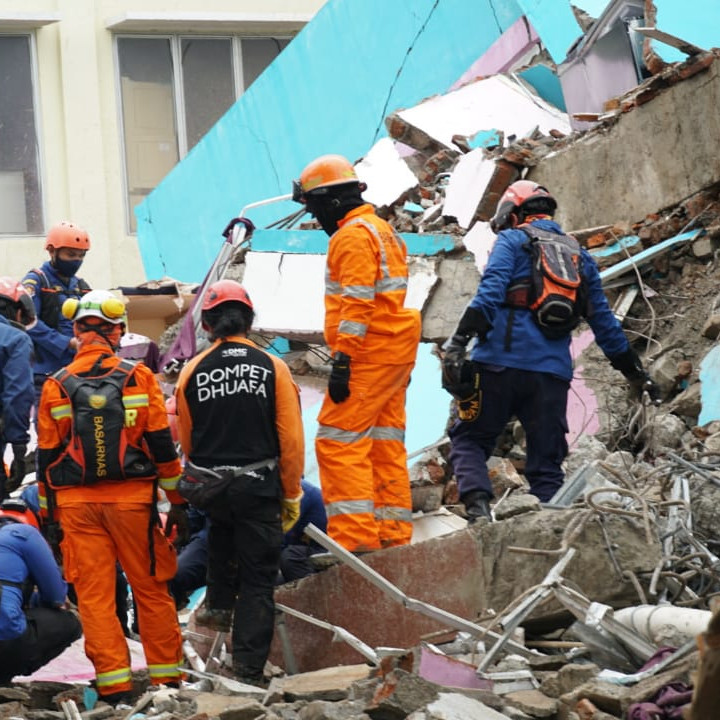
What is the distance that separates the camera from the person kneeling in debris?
20.2 feet

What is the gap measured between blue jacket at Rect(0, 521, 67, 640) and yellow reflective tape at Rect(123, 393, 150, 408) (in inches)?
25.0

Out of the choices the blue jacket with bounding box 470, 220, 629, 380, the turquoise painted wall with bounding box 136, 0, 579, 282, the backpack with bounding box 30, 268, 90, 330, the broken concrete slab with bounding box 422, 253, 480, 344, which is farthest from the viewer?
the turquoise painted wall with bounding box 136, 0, 579, 282

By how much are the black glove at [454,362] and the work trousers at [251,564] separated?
1.04 m

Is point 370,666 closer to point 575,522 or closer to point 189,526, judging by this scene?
point 575,522

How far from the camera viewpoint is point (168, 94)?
1698 centimetres

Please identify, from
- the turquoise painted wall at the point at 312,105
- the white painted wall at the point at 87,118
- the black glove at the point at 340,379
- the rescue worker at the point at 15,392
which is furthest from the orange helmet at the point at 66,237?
the white painted wall at the point at 87,118

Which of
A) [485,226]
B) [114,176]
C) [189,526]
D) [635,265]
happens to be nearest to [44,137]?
[114,176]

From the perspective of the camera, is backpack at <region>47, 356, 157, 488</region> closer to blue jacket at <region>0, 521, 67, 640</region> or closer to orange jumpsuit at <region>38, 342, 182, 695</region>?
orange jumpsuit at <region>38, 342, 182, 695</region>

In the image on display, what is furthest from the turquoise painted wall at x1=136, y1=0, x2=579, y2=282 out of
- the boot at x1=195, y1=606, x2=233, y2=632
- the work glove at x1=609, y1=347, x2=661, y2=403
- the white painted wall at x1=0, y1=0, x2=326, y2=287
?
the boot at x1=195, y1=606, x2=233, y2=632

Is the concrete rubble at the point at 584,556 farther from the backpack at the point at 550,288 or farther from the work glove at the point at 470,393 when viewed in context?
the backpack at the point at 550,288

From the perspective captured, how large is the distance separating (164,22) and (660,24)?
8.52 meters

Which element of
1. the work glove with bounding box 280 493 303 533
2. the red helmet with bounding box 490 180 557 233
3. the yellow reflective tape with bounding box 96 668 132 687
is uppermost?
the red helmet with bounding box 490 180 557 233

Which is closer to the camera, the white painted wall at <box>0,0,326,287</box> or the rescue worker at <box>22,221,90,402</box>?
the rescue worker at <box>22,221,90,402</box>

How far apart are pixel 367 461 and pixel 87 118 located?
35.7 feet
